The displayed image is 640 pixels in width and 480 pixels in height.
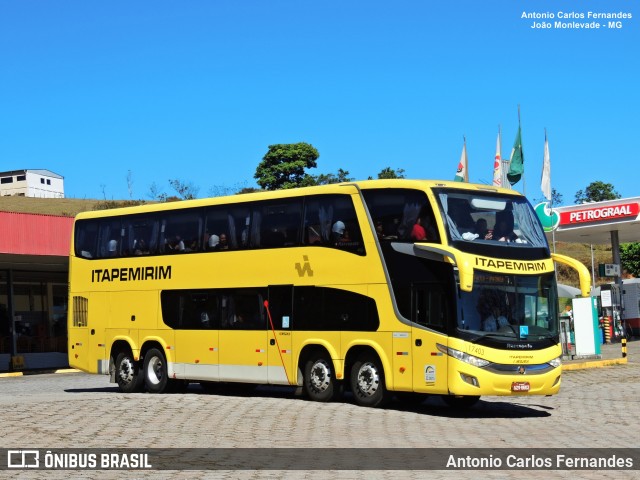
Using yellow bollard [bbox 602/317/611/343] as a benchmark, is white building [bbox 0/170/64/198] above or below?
above

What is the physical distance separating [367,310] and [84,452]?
8.48 m

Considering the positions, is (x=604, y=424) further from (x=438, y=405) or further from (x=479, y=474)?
(x=479, y=474)

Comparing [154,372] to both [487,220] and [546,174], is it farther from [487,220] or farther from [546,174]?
[546,174]

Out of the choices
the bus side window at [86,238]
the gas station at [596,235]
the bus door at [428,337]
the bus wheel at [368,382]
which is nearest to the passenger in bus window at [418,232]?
the bus door at [428,337]

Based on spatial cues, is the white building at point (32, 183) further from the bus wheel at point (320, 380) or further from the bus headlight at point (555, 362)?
the bus headlight at point (555, 362)

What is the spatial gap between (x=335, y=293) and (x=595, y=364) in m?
15.0

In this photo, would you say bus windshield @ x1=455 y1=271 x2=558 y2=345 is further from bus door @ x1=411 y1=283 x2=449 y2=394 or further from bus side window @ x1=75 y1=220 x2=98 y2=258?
bus side window @ x1=75 y1=220 x2=98 y2=258

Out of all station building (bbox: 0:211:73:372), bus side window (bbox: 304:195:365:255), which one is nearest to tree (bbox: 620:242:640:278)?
station building (bbox: 0:211:73:372)

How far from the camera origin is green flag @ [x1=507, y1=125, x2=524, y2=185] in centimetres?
4353

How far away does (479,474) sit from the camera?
1184 cm

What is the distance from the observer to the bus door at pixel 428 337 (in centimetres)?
1928

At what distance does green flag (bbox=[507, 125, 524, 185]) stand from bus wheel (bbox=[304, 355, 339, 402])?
23635 millimetres

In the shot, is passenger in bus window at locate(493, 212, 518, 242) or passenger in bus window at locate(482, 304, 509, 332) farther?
passenger in bus window at locate(493, 212, 518, 242)

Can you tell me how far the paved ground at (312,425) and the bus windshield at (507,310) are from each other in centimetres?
145
